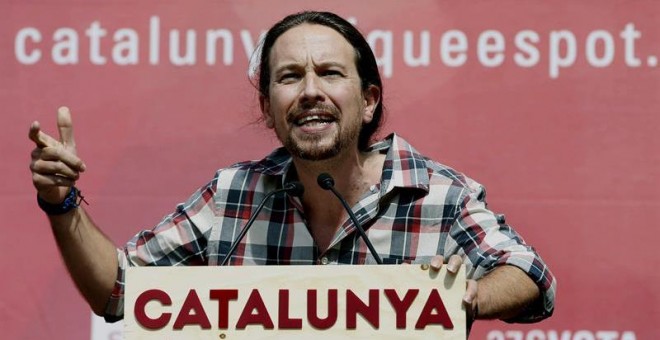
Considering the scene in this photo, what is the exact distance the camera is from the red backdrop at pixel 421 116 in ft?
9.49

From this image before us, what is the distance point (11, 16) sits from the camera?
2.98 m

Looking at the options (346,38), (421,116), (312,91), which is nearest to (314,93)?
(312,91)

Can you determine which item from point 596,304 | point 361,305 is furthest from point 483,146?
point 361,305

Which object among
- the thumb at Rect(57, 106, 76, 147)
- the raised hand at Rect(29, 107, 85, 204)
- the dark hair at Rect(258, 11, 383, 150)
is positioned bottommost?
the raised hand at Rect(29, 107, 85, 204)

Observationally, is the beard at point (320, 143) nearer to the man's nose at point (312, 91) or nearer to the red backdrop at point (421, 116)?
the man's nose at point (312, 91)

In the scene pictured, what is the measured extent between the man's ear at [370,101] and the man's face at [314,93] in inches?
2.7

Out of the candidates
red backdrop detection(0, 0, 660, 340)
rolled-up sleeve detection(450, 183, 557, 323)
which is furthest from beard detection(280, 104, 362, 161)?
red backdrop detection(0, 0, 660, 340)

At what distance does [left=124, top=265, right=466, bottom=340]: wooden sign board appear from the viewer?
67.9 inches

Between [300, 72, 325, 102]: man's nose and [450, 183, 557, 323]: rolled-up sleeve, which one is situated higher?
[300, 72, 325, 102]: man's nose

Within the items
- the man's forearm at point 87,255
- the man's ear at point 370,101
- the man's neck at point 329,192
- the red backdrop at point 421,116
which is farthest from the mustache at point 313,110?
the red backdrop at point 421,116

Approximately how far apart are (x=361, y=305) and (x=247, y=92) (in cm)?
133

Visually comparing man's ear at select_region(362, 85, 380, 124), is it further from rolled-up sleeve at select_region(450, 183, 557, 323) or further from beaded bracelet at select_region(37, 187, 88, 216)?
beaded bracelet at select_region(37, 187, 88, 216)

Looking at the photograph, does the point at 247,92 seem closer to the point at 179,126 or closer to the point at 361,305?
the point at 179,126

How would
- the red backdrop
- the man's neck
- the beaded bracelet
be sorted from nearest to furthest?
the beaded bracelet → the man's neck → the red backdrop
